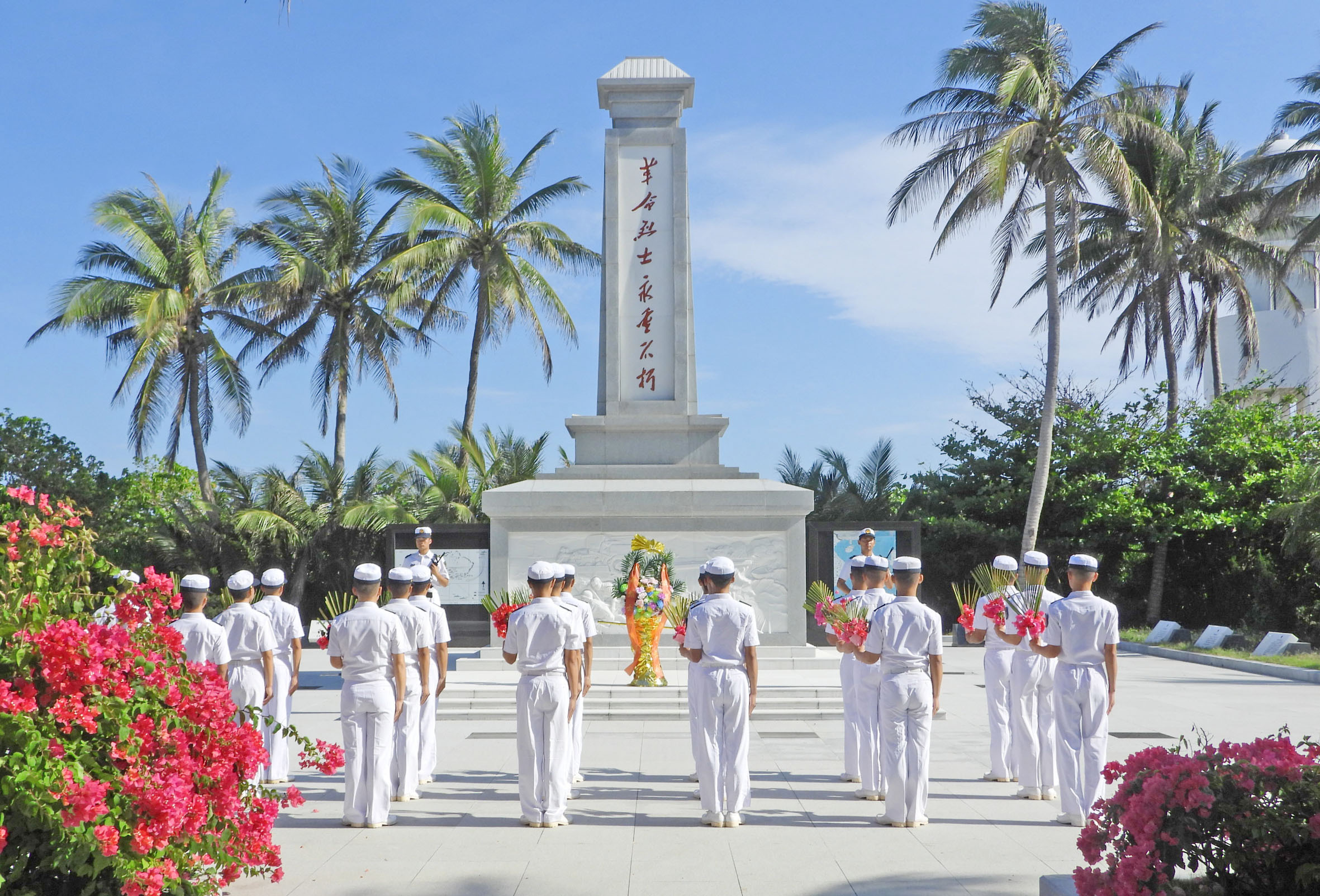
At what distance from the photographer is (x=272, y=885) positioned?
601 cm

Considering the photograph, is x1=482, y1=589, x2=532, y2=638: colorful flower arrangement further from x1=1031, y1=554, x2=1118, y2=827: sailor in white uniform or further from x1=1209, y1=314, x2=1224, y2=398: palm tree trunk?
x1=1209, y1=314, x2=1224, y2=398: palm tree trunk

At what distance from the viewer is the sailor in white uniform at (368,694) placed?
752cm

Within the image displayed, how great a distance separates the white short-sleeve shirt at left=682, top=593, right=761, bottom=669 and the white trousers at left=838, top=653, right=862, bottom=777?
1.56 meters

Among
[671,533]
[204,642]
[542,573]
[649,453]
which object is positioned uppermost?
[649,453]

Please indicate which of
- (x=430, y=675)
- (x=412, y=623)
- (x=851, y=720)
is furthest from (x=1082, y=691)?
(x=430, y=675)

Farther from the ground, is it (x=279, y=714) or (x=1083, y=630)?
(x=1083, y=630)

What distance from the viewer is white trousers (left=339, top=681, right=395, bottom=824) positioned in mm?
7504

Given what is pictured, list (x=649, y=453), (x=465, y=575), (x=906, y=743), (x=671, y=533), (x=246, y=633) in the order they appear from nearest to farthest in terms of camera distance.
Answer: (x=906, y=743), (x=246, y=633), (x=671, y=533), (x=649, y=453), (x=465, y=575)

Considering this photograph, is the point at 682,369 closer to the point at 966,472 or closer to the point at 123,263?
the point at 966,472

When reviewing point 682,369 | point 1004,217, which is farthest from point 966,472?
point 682,369

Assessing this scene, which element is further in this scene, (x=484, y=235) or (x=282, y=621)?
(x=484, y=235)

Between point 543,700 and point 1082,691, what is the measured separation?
11.9ft

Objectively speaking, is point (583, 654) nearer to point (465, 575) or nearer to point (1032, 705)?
point (1032, 705)

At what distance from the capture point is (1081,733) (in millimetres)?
7582
